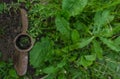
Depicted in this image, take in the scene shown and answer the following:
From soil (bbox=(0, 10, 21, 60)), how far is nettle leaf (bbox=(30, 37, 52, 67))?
27 centimetres

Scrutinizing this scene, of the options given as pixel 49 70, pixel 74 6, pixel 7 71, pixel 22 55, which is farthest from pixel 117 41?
pixel 7 71

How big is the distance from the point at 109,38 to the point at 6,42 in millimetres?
746

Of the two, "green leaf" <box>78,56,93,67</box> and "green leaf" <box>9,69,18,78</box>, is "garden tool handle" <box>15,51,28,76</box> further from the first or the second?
"green leaf" <box>78,56,93,67</box>

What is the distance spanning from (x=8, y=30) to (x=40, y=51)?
366 mm

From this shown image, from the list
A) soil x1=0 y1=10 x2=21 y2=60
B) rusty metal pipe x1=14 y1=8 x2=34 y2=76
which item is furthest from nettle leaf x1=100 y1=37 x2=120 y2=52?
soil x1=0 y1=10 x2=21 y2=60

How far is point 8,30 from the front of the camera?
81.6 inches

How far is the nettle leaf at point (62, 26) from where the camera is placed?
1.71m

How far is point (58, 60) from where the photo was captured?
185 cm

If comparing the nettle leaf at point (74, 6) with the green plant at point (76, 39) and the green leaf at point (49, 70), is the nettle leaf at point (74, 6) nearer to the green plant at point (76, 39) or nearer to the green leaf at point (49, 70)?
the green plant at point (76, 39)

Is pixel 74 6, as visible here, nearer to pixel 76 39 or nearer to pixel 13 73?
pixel 76 39

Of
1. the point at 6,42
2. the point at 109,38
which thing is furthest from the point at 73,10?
the point at 6,42

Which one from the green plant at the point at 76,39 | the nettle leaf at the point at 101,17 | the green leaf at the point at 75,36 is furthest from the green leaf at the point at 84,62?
the nettle leaf at the point at 101,17

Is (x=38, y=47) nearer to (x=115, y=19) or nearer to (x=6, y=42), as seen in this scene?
(x=6, y=42)

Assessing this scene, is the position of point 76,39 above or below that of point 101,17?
below
